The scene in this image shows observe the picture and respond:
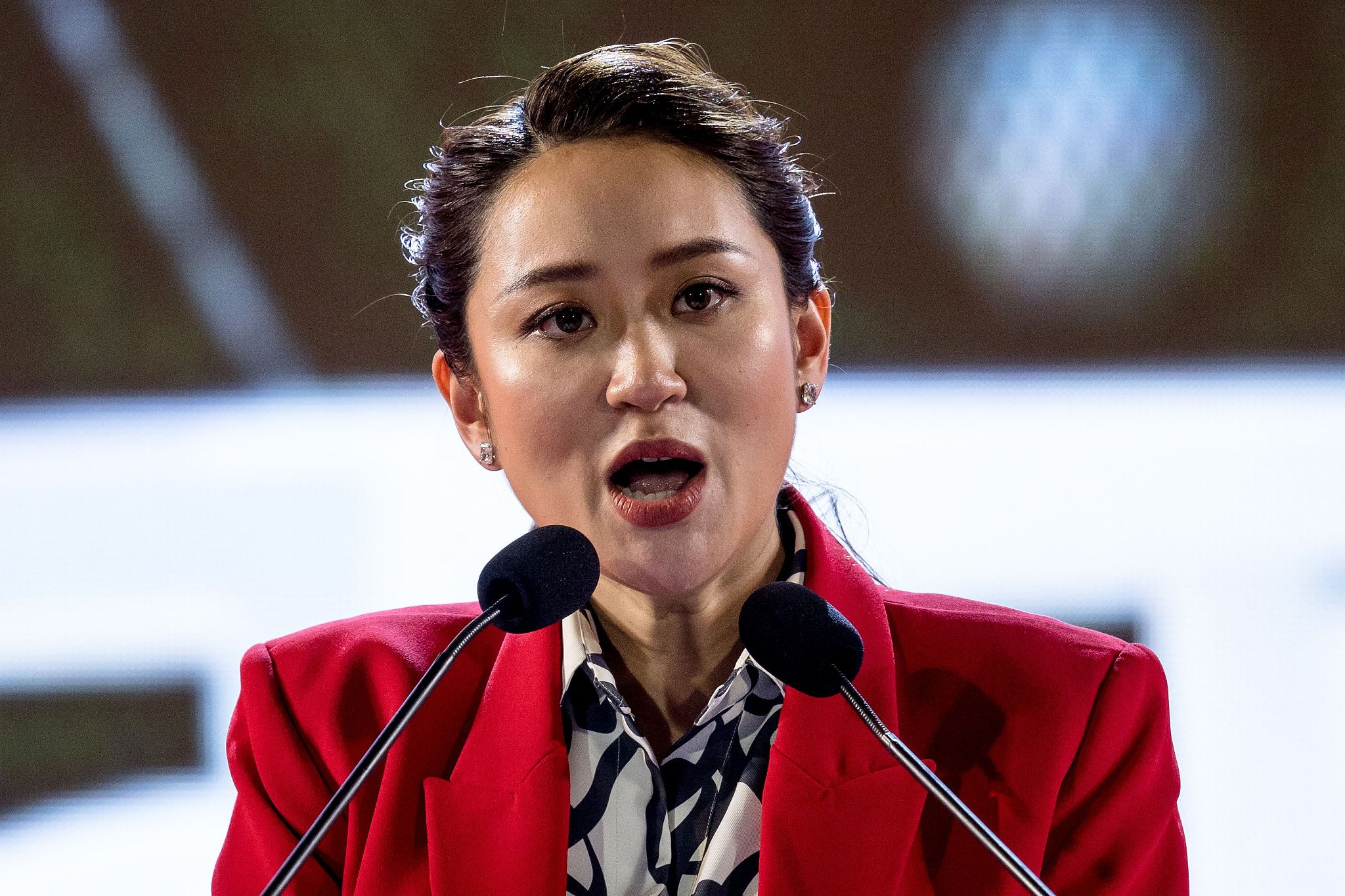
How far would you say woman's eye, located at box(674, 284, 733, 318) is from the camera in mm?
1009

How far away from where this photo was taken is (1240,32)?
1.60 metres

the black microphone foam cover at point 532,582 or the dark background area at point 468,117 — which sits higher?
the dark background area at point 468,117

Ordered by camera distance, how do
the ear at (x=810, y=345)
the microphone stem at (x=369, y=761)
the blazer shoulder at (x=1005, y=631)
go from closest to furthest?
the microphone stem at (x=369, y=761) → the blazer shoulder at (x=1005, y=631) → the ear at (x=810, y=345)

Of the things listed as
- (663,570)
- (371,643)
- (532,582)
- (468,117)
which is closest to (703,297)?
(663,570)

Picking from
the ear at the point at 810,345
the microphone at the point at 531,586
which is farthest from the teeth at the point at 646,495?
the ear at the point at 810,345

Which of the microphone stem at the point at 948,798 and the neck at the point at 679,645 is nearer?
the microphone stem at the point at 948,798

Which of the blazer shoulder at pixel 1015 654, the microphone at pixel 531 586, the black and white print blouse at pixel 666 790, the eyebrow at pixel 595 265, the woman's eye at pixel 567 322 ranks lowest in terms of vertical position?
the black and white print blouse at pixel 666 790

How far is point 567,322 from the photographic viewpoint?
1017 millimetres

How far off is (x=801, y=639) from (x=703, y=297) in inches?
13.4

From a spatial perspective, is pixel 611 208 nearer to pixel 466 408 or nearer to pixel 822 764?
pixel 466 408

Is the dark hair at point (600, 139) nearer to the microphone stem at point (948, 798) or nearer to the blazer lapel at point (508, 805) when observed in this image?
the blazer lapel at point (508, 805)

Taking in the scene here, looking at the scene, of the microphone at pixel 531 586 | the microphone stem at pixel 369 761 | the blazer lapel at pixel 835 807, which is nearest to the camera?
the microphone stem at pixel 369 761

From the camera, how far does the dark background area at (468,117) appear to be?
1.60 m

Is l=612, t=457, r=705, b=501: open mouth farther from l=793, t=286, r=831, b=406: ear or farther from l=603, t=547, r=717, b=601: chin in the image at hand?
l=793, t=286, r=831, b=406: ear
